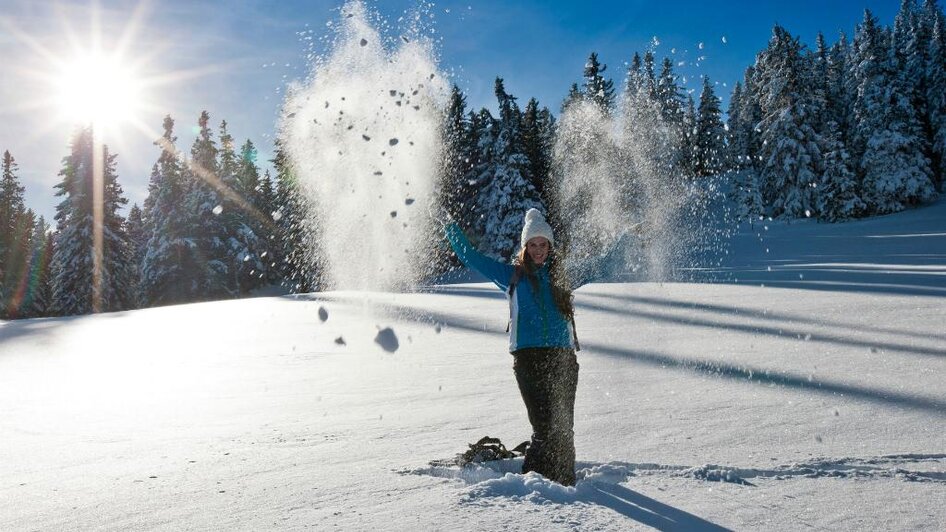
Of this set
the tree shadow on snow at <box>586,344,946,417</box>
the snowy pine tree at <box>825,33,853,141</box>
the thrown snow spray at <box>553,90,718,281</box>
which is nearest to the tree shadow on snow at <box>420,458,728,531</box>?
the tree shadow on snow at <box>586,344,946,417</box>

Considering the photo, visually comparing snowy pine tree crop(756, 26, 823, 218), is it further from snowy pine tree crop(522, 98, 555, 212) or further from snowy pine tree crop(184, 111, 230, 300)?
snowy pine tree crop(184, 111, 230, 300)

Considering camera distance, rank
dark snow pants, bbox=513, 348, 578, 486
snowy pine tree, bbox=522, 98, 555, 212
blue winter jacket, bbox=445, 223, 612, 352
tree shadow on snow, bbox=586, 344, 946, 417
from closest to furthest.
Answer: dark snow pants, bbox=513, 348, 578, 486, blue winter jacket, bbox=445, 223, 612, 352, tree shadow on snow, bbox=586, 344, 946, 417, snowy pine tree, bbox=522, 98, 555, 212

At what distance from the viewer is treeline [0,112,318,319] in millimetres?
36625

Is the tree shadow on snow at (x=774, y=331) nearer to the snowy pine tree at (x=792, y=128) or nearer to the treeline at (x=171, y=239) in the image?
the treeline at (x=171, y=239)

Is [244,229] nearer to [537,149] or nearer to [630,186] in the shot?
[537,149]

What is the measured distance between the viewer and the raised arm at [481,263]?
4141mm

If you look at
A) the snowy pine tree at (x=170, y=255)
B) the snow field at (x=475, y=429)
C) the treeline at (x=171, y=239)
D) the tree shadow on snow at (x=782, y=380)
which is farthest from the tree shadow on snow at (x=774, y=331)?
the snowy pine tree at (x=170, y=255)

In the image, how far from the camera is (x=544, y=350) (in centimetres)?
389

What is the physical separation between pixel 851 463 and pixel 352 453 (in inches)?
124

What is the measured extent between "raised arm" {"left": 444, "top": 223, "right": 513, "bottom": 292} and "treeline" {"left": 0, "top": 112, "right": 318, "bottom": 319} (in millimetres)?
27500

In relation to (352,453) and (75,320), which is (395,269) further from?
(352,453)

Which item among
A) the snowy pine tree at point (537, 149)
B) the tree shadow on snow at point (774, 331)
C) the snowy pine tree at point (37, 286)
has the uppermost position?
the snowy pine tree at point (537, 149)

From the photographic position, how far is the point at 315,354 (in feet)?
32.2

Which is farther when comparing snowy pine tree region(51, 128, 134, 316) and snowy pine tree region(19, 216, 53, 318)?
snowy pine tree region(19, 216, 53, 318)
